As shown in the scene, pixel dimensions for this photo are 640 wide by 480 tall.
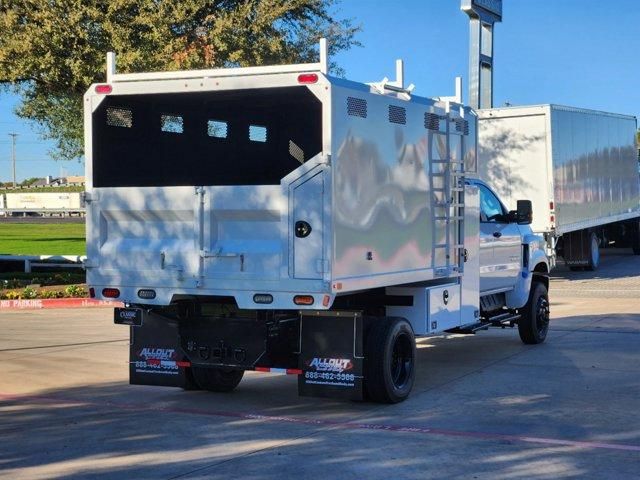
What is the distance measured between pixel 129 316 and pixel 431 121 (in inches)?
139

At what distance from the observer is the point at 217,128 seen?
9.10 m

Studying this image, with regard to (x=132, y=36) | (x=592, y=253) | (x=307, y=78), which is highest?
(x=132, y=36)

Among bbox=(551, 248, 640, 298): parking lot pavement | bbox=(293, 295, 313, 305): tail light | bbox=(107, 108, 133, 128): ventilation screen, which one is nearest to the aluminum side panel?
bbox=(293, 295, 313, 305): tail light

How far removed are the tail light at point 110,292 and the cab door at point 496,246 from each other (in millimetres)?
4505

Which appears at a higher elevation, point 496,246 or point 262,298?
point 496,246

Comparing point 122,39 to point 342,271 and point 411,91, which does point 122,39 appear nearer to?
point 411,91

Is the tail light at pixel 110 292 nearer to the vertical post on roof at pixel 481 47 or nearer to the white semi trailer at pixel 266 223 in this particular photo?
the white semi trailer at pixel 266 223

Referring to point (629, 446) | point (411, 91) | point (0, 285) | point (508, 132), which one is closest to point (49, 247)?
point (0, 285)

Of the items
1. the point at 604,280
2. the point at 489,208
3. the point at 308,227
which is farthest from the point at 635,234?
the point at 308,227

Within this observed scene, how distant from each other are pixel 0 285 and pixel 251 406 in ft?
44.3

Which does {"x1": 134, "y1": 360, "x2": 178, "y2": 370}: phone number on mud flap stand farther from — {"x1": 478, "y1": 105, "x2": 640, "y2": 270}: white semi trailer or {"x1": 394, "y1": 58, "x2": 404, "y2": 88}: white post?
{"x1": 478, "y1": 105, "x2": 640, "y2": 270}: white semi trailer

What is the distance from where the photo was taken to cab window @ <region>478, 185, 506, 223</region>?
40.9ft

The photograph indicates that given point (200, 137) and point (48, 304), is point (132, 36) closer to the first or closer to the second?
point (48, 304)

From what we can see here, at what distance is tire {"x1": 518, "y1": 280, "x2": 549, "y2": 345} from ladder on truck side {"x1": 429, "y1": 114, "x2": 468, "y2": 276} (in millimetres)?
2919
